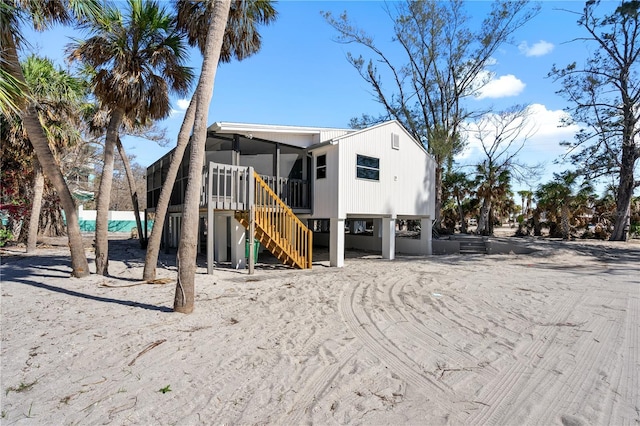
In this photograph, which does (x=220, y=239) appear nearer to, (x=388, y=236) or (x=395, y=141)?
(x=388, y=236)

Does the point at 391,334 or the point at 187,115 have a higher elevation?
the point at 187,115

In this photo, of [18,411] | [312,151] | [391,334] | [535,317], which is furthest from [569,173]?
[18,411]

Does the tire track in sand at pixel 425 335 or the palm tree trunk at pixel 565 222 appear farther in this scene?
the palm tree trunk at pixel 565 222

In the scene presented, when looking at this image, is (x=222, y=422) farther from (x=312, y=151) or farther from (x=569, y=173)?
(x=569, y=173)

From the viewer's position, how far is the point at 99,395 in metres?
3.49

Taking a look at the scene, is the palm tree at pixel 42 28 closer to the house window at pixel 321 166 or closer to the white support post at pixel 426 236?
the house window at pixel 321 166

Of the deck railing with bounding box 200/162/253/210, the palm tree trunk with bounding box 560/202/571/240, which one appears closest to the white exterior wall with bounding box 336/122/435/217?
the deck railing with bounding box 200/162/253/210

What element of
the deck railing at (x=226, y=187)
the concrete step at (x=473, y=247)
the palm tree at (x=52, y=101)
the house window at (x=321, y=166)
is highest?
the palm tree at (x=52, y=101)

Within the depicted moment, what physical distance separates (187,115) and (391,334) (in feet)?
22.7

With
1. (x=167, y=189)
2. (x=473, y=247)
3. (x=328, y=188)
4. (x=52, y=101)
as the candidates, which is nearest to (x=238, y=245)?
(x=167, y=189)

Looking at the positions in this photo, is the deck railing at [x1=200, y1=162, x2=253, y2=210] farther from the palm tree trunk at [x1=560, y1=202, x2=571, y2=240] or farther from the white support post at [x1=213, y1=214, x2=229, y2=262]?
the palm tree trunk at [x1=560, y1=202, x2=571, y2=240]

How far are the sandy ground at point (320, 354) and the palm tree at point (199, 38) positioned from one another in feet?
4.63

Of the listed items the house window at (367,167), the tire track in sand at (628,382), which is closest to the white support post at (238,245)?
the house window at (367,167)

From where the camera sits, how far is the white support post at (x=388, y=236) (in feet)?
49.8
